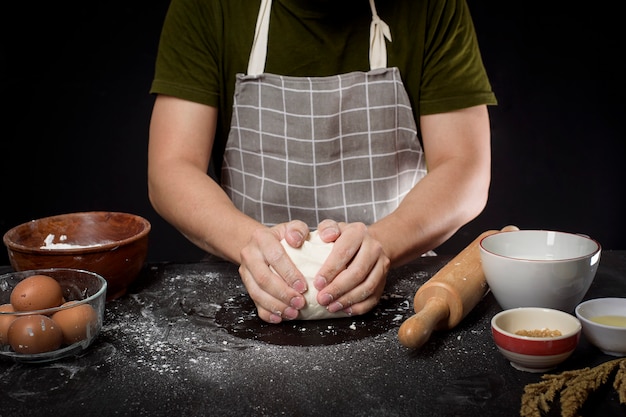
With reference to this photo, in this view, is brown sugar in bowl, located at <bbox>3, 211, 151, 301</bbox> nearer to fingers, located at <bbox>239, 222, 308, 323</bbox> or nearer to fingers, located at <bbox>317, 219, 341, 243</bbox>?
fingers, located at <bbox>239, 222, 308, 323</bbox>

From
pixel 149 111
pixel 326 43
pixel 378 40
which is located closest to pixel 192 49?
pixel 326 43

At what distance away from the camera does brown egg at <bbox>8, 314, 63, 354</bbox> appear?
103 centimetres

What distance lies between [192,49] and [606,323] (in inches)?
46.3

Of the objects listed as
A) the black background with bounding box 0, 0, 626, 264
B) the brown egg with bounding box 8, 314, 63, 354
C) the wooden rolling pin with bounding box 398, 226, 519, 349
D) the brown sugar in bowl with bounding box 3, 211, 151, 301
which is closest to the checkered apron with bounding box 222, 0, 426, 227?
the brown sugar in bowl with bounding box 3, 211, 151, 301

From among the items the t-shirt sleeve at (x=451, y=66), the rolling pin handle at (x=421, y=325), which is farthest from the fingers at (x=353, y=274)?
the t-shirt sleeve at (x=451, y=66)

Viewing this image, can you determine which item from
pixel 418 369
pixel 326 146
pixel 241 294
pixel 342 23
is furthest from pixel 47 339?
pixel 342 23

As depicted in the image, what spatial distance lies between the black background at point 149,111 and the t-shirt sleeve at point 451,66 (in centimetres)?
95

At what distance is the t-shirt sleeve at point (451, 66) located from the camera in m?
1.74

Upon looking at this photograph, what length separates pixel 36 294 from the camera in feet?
3.70

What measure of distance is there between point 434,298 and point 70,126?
6.50 ft

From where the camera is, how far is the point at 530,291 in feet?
3.70

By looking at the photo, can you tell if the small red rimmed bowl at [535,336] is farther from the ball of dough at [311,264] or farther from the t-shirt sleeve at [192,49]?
the t-shirt sleeve at [192,49]

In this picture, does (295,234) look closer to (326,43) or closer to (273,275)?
(273,275)

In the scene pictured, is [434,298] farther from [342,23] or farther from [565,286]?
[342,23]
